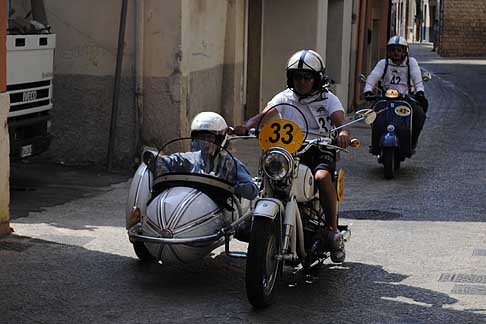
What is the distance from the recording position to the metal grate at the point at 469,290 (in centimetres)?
783

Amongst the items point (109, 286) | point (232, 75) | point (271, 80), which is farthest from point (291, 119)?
point (271, 80)

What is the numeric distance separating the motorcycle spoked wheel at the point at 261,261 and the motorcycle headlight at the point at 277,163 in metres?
0.31

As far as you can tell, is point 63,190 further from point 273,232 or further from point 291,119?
point 273,232

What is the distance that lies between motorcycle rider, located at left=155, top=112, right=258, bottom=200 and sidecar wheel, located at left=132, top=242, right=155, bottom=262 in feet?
2.12

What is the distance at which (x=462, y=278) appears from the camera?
8297 mm

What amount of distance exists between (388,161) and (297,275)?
18.9 feet

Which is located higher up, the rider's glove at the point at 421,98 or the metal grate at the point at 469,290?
the rider's glove at the point at 421,98

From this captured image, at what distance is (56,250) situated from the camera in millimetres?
8875

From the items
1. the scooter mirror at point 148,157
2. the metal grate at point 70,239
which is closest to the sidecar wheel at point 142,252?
the scooter mirror at point 148,157

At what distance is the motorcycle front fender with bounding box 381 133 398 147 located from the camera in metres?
13.8

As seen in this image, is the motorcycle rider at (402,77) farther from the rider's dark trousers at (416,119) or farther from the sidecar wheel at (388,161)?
the sidecar wheel at (388,161)

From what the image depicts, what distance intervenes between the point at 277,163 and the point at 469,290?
175 cm

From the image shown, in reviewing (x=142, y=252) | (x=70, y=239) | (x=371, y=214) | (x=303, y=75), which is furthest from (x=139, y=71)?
(x=303, y=75)

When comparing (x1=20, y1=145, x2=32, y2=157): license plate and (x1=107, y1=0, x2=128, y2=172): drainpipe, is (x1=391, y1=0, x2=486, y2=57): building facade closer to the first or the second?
(x1=107, y1=0, x2=128, y2=172): drainpipe
